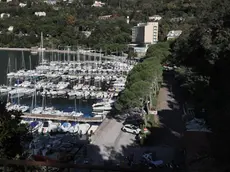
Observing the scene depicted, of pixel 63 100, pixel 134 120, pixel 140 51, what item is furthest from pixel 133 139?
pixel 140 51

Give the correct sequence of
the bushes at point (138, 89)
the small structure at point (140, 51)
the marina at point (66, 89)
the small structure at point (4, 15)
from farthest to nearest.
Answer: the small structure at point (4, 15) < the small structure at point (140, 51) < the marina at point (66, 89) < the bushes at point (138, 89)

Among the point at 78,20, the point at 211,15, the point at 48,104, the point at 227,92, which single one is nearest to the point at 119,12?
the point at 78,20

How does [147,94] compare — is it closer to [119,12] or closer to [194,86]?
[194,86]

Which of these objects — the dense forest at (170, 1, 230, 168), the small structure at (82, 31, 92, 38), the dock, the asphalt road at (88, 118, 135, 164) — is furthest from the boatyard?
the small structure at (82, 31, 92, 38)

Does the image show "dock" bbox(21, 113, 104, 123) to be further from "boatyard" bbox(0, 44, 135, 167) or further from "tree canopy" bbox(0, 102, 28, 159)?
"tree canopy" bbox(0, 102, 28, 159)

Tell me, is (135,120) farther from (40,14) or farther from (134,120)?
(40,14)

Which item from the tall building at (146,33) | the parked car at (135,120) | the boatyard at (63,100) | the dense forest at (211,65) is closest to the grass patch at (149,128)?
the parked car at (135,120)

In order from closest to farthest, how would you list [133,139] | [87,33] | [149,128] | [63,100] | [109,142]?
1. [109,142]
2. [133,139]
3. [149,128]
4. [63,100]
5. [87,33]

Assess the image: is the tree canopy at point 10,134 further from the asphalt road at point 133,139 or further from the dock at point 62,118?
the dock at point 62,118

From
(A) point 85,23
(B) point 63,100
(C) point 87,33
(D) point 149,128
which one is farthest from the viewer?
(A) point 85,23
